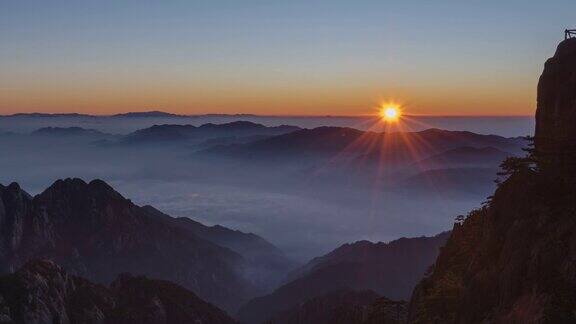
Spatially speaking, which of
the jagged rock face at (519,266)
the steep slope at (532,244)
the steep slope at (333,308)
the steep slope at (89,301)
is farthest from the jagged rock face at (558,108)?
the steep slope at (89,301)

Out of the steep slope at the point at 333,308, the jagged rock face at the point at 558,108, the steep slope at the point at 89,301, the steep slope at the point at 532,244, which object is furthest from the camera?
the steep slope at the point at 333,308

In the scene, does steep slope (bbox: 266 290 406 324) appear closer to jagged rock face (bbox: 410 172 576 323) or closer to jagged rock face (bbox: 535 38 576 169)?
jagged rock face (bbox: 410 172 576 323)

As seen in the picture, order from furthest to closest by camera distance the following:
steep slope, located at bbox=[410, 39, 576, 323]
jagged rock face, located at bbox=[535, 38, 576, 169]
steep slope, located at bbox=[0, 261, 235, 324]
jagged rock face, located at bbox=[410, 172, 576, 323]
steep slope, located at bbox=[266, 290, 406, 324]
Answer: steep slope, located at bbox=[266, 290, 406, 324] → steep slope, located at bbox=[0, 261, 235, 324] → jagged rock face, located at bbox=[535, 38, 576, 169] → steep slope, located at bbox=[410, 39, 576, 323] → jagged rock face, located at bbox=[410, 172, 576, 323]

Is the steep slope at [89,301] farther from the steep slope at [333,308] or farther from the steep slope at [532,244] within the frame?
the steep slope at [532,244]

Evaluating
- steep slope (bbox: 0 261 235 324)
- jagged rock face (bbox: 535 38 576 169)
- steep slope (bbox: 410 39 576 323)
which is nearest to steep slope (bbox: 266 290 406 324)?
steep slope (bbox: 0 261 235 324)

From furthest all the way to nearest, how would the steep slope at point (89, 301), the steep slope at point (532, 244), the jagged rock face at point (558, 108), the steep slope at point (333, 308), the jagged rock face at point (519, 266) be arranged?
the steep slope at point (333, 308) < the steep slope at point (89, 301) < the jagged rock face at point (558, 108) < the steep slope at point (532, 244) < the jagged rock face at point (519, 266)

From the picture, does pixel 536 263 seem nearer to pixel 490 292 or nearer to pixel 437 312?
pixel 490 292

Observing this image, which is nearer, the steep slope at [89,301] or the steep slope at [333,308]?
the steep slope at [89,301]
